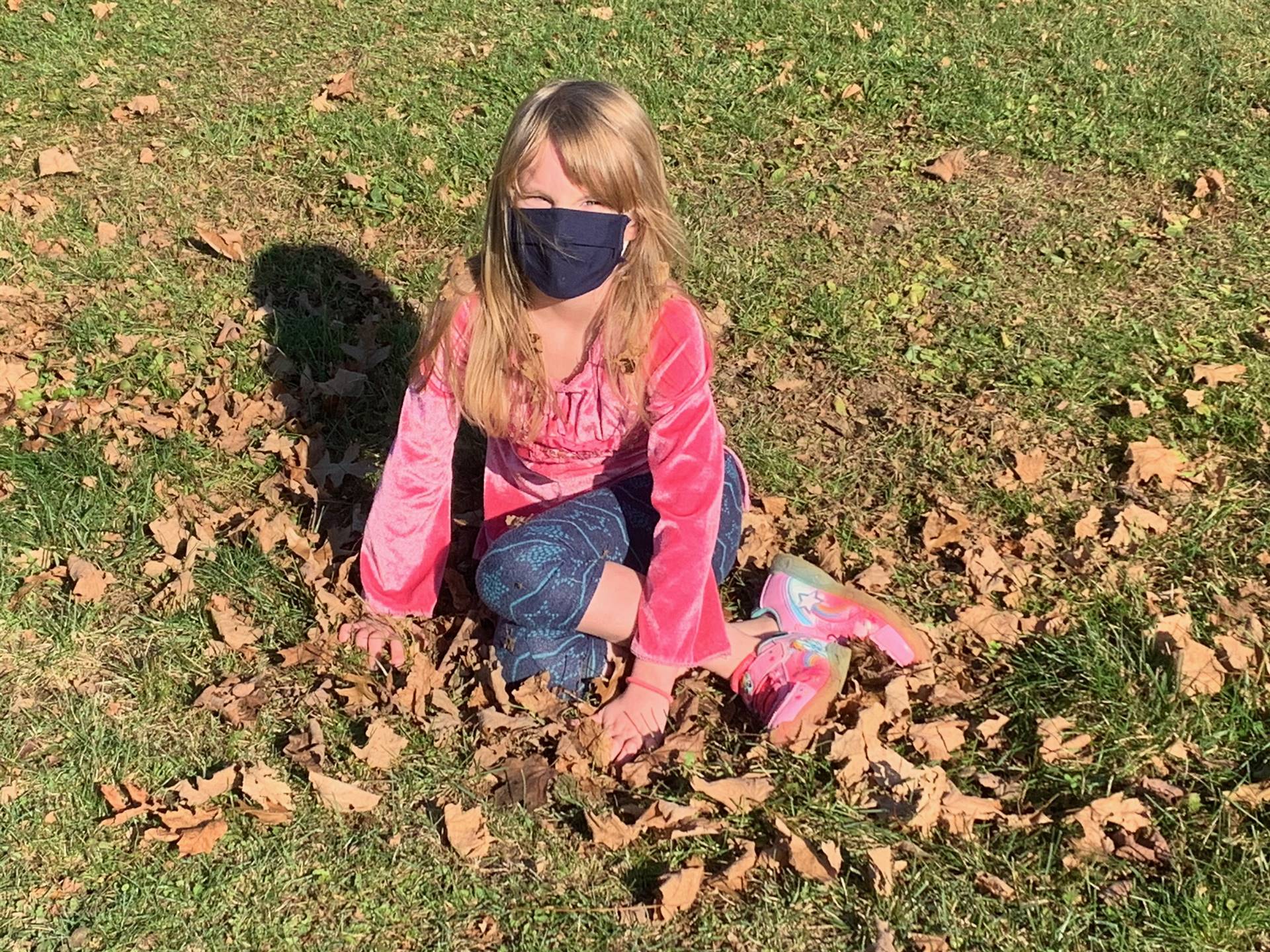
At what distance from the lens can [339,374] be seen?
4.59 meters

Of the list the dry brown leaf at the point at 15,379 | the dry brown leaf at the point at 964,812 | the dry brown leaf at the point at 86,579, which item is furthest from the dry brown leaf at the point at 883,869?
the dry brown leaf at the point at 15,379

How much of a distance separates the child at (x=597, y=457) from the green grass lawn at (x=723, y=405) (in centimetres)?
22

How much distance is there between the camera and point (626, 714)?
3.22m

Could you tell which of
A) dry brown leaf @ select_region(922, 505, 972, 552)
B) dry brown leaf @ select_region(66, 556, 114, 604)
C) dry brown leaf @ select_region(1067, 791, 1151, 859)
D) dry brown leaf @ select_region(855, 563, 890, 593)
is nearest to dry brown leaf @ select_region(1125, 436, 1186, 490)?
dry brown leaf @ select_region(922, 505, 972, 552)

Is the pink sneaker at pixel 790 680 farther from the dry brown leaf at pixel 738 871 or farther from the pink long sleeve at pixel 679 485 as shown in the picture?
the dry brown leaf at pixel 738 871

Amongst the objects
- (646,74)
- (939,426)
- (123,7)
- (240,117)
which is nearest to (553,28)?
(646,74)

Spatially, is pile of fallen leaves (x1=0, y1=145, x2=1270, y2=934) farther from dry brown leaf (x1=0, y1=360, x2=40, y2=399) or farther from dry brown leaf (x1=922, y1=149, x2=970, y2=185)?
dry brown leaf (x1=922, y1=149, x2=970, y2=185)

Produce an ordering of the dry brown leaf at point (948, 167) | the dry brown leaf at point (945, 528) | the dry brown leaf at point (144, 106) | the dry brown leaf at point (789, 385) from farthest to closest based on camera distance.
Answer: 1. the dry brown leaf at point (144, 106)
2. the dry brown leaf at point (948, 167)
3. the dry brown leaf at point (789, 385)
4. the dry brown leaf at point (945, 528)

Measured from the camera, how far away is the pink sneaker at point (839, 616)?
3469 millimetres

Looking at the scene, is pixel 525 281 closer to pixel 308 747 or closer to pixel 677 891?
pixel 308 747

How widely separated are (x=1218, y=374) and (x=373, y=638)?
336cm

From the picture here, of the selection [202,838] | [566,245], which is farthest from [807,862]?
[566,245]

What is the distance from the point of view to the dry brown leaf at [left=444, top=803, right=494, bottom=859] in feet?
9.70

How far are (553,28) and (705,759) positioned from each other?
5303 millimetres
